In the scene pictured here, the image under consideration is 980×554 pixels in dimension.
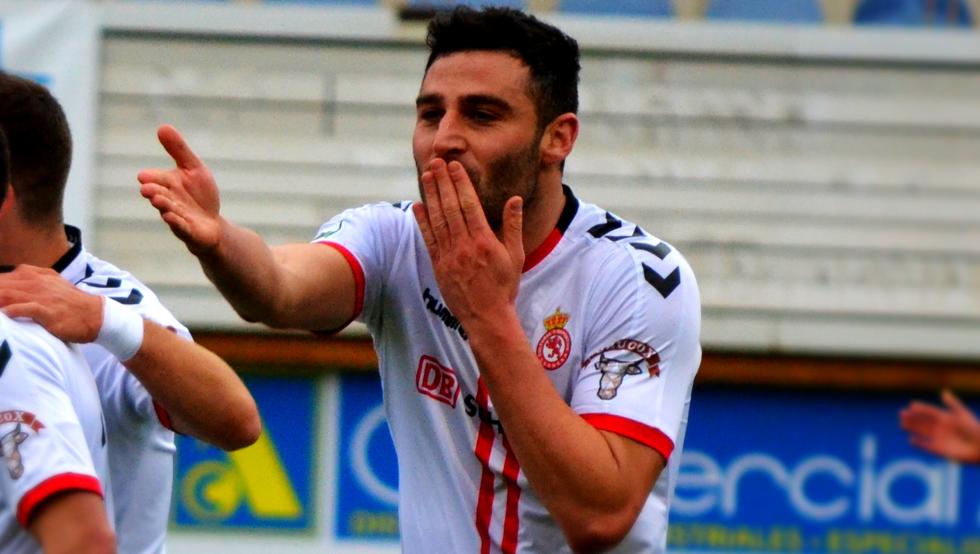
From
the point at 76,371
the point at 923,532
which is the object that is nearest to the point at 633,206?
the point at 923,532

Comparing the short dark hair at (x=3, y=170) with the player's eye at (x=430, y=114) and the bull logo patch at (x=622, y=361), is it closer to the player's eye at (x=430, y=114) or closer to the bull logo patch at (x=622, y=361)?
the player's eye at (x=430, y=114)

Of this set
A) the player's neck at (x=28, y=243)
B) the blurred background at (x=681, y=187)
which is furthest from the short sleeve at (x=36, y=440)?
the blurred background at (x=681, y=187)

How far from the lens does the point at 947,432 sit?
17.1 ft

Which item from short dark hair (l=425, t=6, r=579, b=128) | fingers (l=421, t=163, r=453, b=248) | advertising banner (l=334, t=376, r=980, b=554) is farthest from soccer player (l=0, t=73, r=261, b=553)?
advertising banner (l=334, t=376, r=980, b=554)

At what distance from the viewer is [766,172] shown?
8070mm

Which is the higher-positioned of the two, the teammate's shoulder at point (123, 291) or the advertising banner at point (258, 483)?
the teammate's shoulder at point (123, 291)

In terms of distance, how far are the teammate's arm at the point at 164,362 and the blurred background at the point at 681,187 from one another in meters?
Result: 4.66

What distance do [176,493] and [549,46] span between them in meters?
5.06

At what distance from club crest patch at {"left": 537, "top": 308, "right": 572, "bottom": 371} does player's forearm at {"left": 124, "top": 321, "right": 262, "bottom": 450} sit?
22.9 inches

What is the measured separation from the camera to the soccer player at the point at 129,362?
3.26 metres

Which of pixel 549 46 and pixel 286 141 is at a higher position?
pixel 549 46

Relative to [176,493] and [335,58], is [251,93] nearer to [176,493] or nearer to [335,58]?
[335,58]

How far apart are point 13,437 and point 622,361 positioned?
123 cm

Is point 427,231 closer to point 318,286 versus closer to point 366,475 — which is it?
point 318,286
